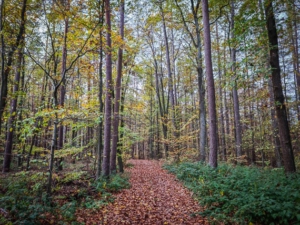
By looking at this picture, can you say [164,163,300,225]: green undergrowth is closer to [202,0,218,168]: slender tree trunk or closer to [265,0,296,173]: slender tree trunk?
[265,0,296,173]: slender tree trunk

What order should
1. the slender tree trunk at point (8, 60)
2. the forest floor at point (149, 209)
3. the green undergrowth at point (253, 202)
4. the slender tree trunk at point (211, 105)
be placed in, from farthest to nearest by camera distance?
1. the slender tree trunk at point (211, 105)
2. the slender tree trunk at point (8, 60)
3. the forest floor at point (149, 209)
4. the green undergrowth at point (253, 202)

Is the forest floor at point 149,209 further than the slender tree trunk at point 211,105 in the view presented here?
No

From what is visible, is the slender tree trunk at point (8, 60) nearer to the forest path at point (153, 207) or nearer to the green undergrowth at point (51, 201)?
the green undergrowth at point (51, 201)

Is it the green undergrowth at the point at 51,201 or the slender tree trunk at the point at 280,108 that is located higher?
the slender tree trunk at the point at 280,108

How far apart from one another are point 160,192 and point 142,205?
63.2 inches

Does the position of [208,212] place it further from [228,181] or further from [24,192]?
[24,192]

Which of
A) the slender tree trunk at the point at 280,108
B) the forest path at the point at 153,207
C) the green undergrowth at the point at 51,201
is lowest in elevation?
the forest path at the point at 153,207

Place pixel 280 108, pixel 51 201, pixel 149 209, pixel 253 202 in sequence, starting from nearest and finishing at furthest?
pixel 253 202
pixel 51 201
pixel 149 209
pixel 280 108

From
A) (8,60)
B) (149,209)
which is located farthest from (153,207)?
(8,60)

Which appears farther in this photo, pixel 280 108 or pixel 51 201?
pixel 280 108

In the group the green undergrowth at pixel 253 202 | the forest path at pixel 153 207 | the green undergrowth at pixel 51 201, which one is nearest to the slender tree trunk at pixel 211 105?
the forest path at pixel 153 207

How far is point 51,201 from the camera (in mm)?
5207

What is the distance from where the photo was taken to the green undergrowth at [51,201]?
12.6ft

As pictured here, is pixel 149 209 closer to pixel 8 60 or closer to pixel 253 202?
pixel 253 202
